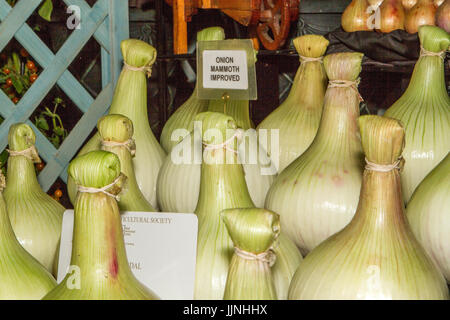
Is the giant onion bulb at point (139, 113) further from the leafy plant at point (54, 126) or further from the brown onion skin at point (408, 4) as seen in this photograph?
the brown onion skin at point (408, 4)

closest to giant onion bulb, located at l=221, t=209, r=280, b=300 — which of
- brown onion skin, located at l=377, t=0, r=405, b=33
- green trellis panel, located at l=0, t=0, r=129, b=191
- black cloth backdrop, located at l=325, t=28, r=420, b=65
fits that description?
green trellis panel, located at l=0, t=0, r=129, b=191

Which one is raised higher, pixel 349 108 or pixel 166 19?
pixel 166 19

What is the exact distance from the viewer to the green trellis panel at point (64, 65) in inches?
51.3

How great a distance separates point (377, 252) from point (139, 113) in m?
0.52

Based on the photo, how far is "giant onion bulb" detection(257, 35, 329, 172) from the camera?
3.11ft

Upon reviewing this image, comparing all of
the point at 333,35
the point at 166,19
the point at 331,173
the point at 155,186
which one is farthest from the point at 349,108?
the point at 166,19

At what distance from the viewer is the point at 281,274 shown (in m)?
0.69

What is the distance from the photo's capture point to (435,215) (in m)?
0.68

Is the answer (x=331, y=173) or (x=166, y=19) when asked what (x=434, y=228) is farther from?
(x=166, y=19)

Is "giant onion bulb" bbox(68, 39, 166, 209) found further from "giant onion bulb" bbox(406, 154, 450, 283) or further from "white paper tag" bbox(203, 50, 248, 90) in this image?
"giant onion bulb" bbox(406, 154, 450, 283)

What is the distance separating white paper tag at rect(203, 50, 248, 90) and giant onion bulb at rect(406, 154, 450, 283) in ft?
1.08

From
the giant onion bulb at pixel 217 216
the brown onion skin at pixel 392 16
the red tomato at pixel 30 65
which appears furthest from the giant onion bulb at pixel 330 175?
the red tomato at pixel 30 65

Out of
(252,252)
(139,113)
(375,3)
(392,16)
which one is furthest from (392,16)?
(252,252)

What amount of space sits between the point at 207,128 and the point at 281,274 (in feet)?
0.63
